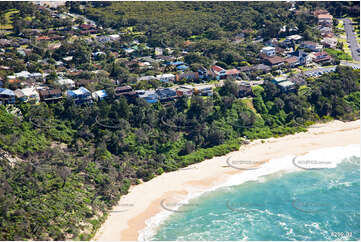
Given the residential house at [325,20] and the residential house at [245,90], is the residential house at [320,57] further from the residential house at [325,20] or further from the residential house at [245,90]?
the residential house at [245,90]

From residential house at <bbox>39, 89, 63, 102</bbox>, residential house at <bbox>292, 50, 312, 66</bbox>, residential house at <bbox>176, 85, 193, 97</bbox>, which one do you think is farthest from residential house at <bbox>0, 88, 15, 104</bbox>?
residential house at <bbox>292, 50, 312, 66</bbox>

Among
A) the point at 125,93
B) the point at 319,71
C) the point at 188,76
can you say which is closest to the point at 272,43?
the point at 319,71

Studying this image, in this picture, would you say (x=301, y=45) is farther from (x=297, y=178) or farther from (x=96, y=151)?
(x=96, y=151)

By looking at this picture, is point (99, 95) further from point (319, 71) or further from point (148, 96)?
point (319, 71)

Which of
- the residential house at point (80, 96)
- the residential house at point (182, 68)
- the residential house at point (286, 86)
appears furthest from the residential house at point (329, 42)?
the residential house at point (80, 96)

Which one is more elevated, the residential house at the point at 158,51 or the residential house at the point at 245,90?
the residential house at the point at 158,51

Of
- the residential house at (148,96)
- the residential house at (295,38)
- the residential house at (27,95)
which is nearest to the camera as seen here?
the residential house at (27,95)

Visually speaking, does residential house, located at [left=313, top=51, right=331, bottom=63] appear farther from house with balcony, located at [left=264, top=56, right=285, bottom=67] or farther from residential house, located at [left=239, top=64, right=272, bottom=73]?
residential house, located at [left=239, top=64, right=272, bottom=73]
